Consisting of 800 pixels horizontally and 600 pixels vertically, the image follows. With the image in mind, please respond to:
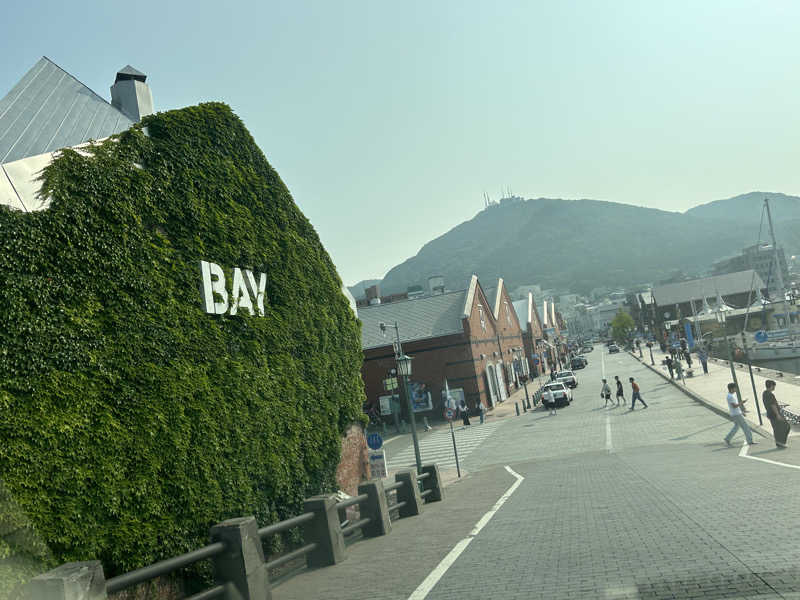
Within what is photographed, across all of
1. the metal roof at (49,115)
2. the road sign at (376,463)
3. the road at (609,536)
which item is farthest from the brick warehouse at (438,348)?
the metal roof at (49,115)

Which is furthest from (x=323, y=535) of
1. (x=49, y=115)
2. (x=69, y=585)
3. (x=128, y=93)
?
(x=128, y=93)

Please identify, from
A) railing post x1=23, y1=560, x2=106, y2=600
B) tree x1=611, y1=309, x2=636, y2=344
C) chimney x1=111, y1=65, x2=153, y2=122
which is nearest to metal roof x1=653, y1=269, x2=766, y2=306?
tree x1=611, y1=309, x2=636, y2=344

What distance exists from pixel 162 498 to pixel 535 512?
6.58 m

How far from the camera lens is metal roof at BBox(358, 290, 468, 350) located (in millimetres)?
45156

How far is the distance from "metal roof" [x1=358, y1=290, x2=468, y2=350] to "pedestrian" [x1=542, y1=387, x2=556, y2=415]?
7.58 metres

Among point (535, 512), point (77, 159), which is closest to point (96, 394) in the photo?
point (77, 159)

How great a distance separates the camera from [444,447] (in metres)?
30.6

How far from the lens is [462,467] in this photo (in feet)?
79.6

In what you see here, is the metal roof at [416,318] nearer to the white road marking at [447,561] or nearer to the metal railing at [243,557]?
the white road marking at [447,561]

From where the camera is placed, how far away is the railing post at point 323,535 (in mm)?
9328

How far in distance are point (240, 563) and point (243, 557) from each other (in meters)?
0.08

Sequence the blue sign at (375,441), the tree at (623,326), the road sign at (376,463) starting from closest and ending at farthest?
the road sign at (376,463), the blue sign at (375,441), the tree at (623,326)

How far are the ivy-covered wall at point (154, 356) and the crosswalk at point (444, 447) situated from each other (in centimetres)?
1328

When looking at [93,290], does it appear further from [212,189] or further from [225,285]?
[212,189]
